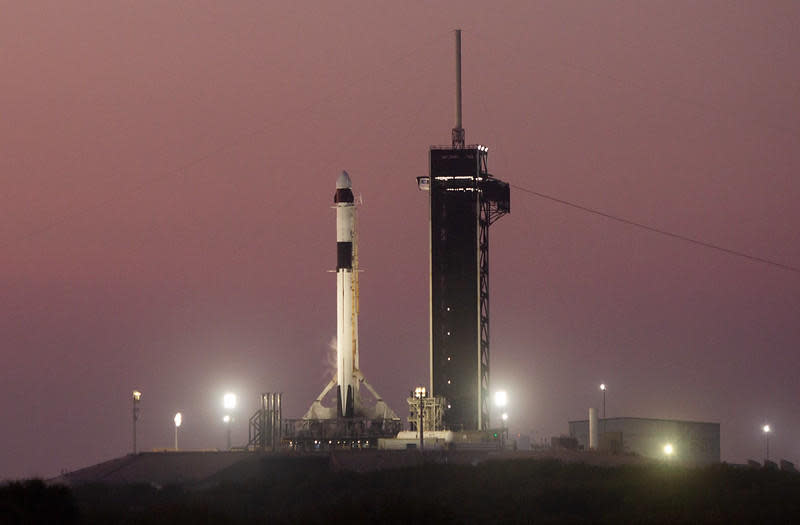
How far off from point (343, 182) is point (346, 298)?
7.37m

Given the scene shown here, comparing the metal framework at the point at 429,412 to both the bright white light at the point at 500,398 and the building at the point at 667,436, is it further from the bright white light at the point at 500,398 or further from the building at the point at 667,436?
the building at the point at 667,436

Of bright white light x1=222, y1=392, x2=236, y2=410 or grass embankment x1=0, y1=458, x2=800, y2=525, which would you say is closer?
grass embankment x1=0, y1=458, x2=800, y2=525

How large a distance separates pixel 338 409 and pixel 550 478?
98.8 feet

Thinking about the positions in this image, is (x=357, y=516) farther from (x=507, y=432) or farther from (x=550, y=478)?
(x=507, y=432)

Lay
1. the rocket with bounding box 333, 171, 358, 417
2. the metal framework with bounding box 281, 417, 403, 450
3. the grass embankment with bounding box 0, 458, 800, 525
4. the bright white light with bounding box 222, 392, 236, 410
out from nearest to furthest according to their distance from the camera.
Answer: the grass embankment with bounding box 0, 458, 800, 525, the bright white light with bounding box 222, 392, 236, 410, the metal framework with bounding box 281, 417, 403, 450, the rocket with bounding box 333, 171, 358, 417

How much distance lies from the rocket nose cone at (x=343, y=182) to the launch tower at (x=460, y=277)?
6233 millimetres

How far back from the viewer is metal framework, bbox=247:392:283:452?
99438 mm

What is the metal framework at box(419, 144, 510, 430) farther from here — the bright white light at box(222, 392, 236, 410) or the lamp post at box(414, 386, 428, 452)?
the bright white light at box(222, 392, 236, 410)

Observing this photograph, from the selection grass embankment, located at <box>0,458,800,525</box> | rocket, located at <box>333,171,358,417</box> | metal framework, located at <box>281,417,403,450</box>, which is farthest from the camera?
rocket, located at <box>333,171,358,417</box>

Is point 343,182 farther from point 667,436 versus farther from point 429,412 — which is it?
point 667,436

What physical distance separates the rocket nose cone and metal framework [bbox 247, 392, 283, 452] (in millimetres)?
14683

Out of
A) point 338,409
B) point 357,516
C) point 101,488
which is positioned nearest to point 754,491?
point 357,516

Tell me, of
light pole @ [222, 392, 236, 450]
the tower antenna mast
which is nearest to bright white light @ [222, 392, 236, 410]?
light pole @ [222, 392, 236, 450]

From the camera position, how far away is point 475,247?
10131 centimetres
